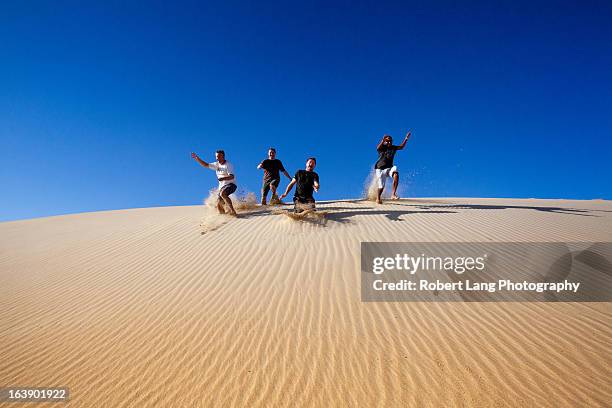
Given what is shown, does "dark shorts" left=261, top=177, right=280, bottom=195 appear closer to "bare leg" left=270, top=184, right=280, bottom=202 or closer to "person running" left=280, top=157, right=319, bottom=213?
"bare leg" left=270, top=184, right=280, bottom=202

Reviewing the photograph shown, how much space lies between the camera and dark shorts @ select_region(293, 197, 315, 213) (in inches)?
257

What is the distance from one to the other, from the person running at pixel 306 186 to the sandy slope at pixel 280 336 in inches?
46.6

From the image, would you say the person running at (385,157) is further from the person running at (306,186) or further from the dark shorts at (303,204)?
the dark shorts at (303,204)

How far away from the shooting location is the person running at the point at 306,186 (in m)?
6.43

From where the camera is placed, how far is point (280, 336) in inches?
121

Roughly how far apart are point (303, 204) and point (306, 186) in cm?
45

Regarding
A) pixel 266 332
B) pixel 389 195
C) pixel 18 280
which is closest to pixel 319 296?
pixel 266 332

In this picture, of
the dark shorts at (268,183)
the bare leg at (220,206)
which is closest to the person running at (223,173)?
the bare leg at (220,206)

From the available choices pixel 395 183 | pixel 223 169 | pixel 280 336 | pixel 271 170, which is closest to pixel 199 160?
pixel 223 169

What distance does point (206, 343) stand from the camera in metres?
A: 3.06

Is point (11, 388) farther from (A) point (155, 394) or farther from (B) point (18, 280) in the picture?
(B) point (18, 280)

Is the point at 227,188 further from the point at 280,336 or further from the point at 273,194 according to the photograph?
the point at 280,336

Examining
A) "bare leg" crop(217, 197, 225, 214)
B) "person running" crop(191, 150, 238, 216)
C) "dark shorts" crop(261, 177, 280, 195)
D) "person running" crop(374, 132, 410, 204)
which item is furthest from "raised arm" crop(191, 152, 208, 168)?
"person running" crop(374, 132, 410, 204)

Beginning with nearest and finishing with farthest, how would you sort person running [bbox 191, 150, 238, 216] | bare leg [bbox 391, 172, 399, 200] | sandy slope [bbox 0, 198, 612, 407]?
sandy slope [bbox 0, 198, 612, 407] → person running [bbox 191, 150, 238, 216] → bare leg [bbox 391, 172, 399, 200]
